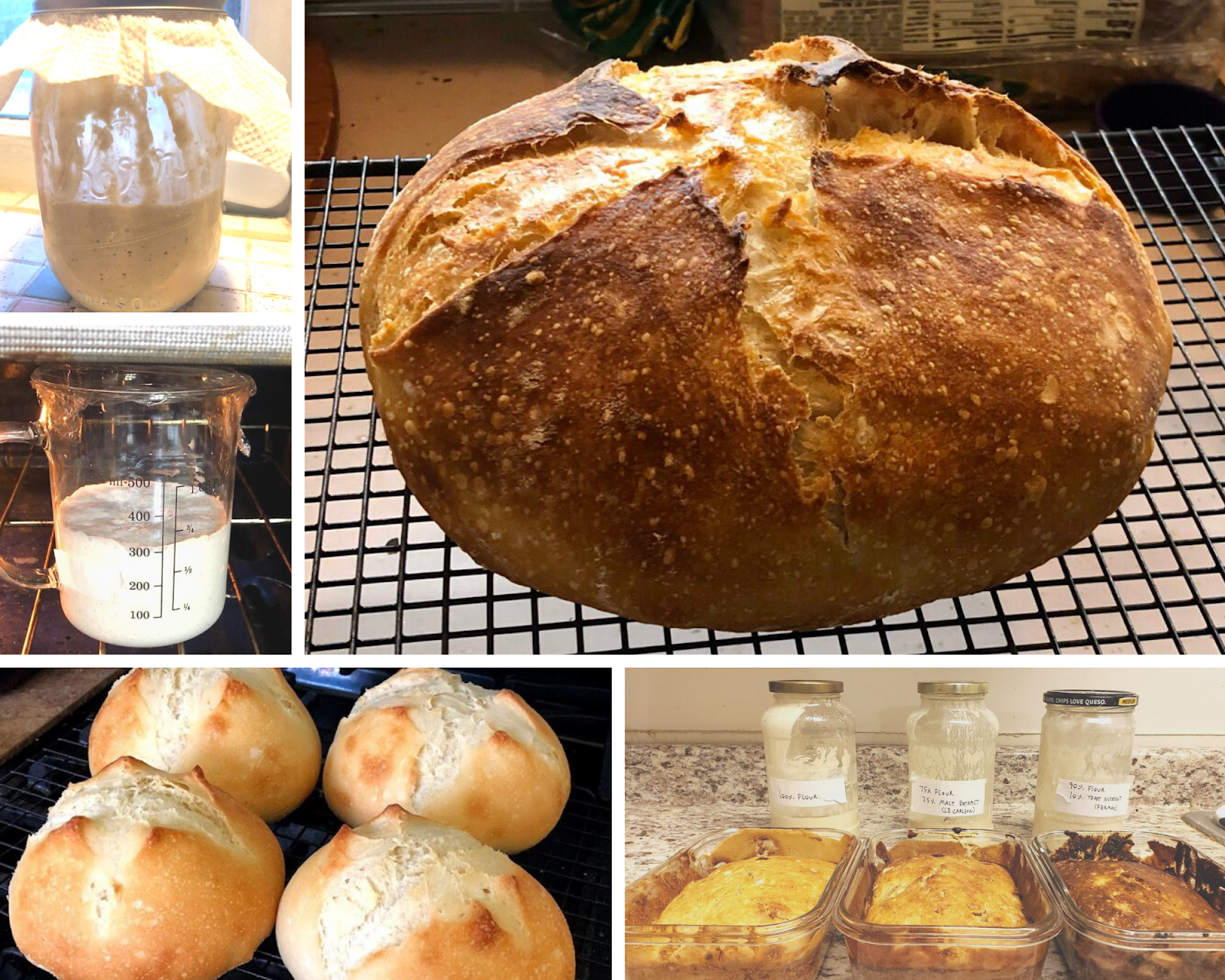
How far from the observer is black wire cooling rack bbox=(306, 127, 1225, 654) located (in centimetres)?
94

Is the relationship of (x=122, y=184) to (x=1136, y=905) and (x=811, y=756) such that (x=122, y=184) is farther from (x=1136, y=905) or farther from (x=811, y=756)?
(x=1136, y=905)

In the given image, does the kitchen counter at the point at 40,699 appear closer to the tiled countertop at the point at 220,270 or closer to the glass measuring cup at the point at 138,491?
the glass measuring cup at the point at 138,491

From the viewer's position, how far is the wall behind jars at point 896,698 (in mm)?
736

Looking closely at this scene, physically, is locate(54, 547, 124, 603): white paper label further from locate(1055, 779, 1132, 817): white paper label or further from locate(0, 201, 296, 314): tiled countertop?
locate(1055, 779, 1132, 817): white paper label

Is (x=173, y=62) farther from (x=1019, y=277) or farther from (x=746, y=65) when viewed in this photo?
(x=1019, y=277)

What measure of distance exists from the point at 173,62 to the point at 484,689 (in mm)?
559

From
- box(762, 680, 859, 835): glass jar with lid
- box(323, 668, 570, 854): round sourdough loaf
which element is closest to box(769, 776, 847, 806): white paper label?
box(762, 680, 859, 835): glass jar with lid

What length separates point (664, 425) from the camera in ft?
2.35

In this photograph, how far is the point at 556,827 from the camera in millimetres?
951

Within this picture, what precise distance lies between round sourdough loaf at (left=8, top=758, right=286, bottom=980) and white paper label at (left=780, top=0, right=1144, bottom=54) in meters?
1.50

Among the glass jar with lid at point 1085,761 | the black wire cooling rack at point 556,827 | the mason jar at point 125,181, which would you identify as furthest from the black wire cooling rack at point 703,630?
the mason jar at point 125,181

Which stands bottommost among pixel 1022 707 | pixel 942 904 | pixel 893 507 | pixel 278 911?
pixel 278 911

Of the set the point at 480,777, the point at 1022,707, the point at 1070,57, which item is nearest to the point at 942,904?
the point at 1022,707

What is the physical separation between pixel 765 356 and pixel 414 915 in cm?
46
